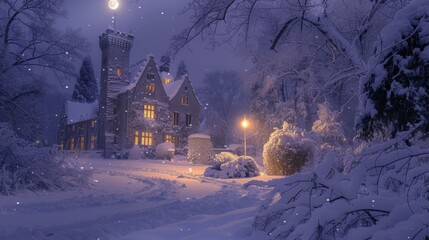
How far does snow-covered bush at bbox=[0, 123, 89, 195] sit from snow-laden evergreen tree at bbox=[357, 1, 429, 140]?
9222 millimetres

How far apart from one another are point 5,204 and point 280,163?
11640mm

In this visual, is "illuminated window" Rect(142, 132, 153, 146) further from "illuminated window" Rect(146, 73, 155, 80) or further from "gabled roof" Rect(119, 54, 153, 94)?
"illuminated window" Rect(146, 73, 155, 80)

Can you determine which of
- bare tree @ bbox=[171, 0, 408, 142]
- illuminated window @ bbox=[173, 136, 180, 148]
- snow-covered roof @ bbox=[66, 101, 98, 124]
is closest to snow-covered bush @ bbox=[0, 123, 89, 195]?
bare tree @ bbox=[171, 0, 408, 142]

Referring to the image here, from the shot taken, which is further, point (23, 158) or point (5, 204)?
point (23, 158)

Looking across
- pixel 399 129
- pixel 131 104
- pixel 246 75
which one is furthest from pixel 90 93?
pixel 399 129

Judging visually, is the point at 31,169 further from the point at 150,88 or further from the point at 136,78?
the point at 150,88

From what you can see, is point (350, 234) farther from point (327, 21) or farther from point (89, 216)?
point (327, 21)

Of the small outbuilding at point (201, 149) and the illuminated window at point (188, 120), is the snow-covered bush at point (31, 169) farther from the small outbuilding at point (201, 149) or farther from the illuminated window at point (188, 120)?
the illuminated window at point (188, 120)

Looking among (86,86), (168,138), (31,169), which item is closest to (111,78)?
(168,138)

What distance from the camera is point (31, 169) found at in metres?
10.3

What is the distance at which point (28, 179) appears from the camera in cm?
1025

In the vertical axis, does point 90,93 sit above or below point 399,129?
above

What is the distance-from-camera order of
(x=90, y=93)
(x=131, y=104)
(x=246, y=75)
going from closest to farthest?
(x=246, y=75)
(x=131, y=104)
(x=90, y=93)

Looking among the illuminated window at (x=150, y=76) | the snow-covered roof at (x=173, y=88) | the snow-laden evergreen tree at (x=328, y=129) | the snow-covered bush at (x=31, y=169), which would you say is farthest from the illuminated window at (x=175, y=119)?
the snow-covered bush at (x=31, y=169)
